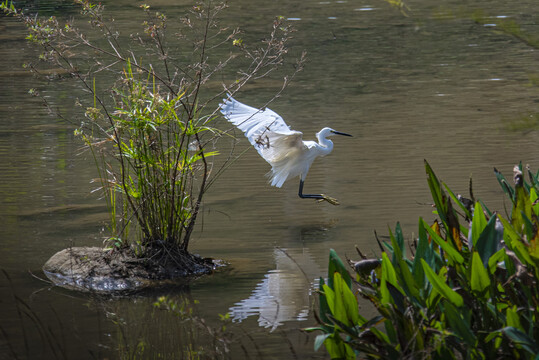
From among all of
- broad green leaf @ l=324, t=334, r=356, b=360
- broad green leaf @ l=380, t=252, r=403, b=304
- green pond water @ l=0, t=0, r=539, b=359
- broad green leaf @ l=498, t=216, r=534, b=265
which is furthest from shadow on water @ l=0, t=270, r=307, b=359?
broad green leaf @ l=498, t=216, r=534, b=265

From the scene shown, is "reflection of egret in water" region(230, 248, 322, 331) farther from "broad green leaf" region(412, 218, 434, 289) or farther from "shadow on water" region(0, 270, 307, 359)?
"broad green leaf" region(412, 218, 434, 289)

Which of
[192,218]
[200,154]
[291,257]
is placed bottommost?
[291,257]

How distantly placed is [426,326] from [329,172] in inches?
198

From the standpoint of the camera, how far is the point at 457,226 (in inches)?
129

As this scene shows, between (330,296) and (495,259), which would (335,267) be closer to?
(330,296)

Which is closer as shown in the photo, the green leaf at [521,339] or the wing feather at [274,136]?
the green leaf at [521,339]

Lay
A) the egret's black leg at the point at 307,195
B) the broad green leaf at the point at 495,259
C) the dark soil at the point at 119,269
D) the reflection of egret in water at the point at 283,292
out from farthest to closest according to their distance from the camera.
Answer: the egret's black leg at the point at 307,195 < the dark soil at the point at 119,269 < the reflection of egret in water at the point at 283,292 < the broad green leaf at the point at 495,259

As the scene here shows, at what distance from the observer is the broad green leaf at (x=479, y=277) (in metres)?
2.88

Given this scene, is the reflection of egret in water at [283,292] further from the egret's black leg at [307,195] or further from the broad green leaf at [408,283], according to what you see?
the broad green leaf at [408,283]

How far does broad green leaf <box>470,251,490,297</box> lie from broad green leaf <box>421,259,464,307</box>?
8 cm

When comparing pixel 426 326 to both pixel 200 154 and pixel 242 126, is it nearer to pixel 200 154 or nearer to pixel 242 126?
pixel 200 154

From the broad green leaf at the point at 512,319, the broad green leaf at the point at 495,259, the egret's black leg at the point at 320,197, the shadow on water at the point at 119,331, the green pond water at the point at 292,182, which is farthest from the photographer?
the egret's black leg at the point at 320,197

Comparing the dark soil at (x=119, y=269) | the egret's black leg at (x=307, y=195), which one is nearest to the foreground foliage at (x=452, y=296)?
the dark soil at (x=119, y=269)

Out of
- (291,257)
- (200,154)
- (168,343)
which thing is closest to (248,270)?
(291,257)
